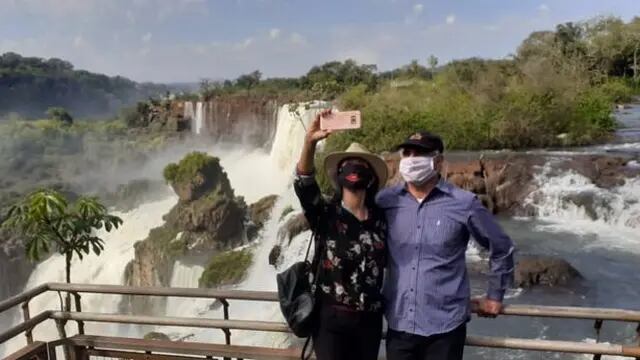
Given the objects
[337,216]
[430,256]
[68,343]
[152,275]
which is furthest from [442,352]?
[152,275]

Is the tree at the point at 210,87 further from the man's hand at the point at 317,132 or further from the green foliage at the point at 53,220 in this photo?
the man's hand at the point at 317,132

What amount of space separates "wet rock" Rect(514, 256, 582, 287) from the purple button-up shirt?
305 inches

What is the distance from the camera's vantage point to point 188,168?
19.1 meters

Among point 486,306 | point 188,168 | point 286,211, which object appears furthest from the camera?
point 188,168

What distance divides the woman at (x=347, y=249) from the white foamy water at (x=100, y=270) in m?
12.9

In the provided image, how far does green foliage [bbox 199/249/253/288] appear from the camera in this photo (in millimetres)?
14695

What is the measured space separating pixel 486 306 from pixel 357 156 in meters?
0.78

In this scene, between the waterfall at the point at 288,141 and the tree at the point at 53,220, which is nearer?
the tree at the point at 53,220

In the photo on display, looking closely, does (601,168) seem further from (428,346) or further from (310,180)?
(310,180)

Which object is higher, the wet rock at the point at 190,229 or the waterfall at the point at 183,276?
the wet rock at the point at 190,229

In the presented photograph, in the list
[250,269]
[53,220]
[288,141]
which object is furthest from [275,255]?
[288,141]

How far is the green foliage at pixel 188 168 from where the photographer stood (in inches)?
747

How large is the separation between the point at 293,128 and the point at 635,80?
23.9 meters

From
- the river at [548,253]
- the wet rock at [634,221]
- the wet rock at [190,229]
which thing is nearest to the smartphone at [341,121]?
the river at [548,253]
